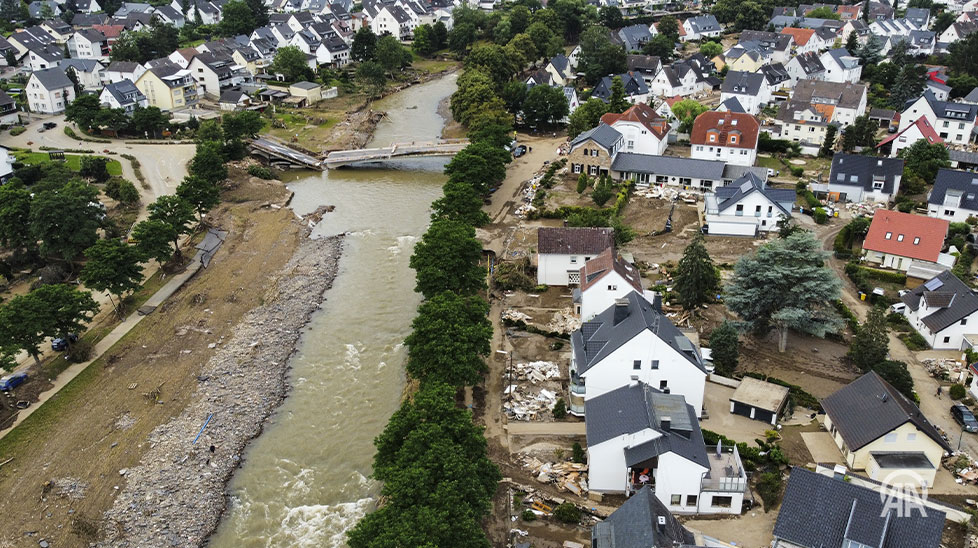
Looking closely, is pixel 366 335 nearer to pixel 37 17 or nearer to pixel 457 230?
pixel 457 230

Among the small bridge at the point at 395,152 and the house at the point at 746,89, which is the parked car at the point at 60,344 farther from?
the house at the point at 746,89

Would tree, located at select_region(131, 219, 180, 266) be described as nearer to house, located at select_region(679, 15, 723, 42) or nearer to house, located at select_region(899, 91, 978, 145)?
house, located at select_region(899, 91, 978, 145)

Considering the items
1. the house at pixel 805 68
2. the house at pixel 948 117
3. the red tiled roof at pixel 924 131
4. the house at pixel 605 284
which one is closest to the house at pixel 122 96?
the house at pixel 605 284

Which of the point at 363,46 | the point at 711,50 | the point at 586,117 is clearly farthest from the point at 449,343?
the point at 711,50

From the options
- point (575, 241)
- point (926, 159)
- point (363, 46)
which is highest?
point (363, 46)

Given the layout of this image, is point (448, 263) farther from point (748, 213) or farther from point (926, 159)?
point (926, 159)

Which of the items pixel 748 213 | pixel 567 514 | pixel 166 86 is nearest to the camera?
pixel 567 514
